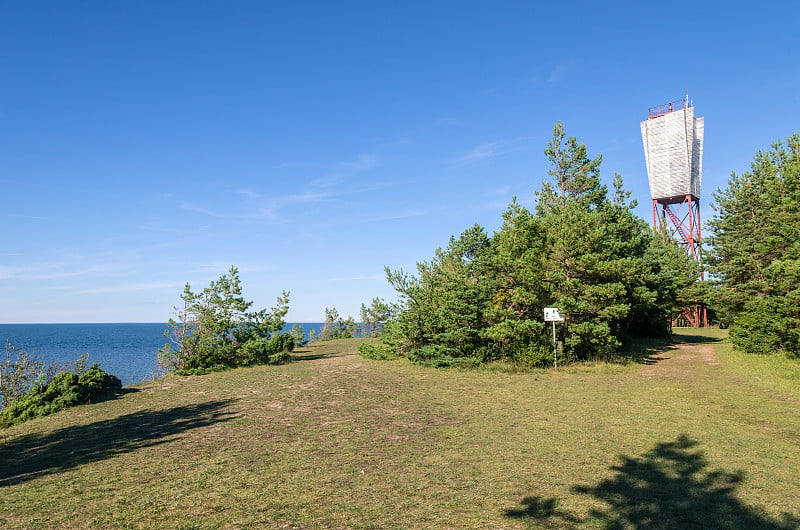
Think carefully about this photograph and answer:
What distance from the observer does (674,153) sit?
53031 millimetres

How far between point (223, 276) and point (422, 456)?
17922mm

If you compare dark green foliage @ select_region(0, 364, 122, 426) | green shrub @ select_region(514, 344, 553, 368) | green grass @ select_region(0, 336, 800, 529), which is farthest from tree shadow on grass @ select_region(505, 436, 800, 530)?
dark green foliage @ select_region(0, 364, 122, 426)

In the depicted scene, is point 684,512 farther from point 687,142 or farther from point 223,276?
point 687,142

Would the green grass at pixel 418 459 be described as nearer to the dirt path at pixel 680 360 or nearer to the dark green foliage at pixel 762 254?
the dirt path at pixel 680 360

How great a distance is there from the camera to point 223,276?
901 inches

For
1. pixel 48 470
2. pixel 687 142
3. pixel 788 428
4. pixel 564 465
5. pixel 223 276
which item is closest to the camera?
pixel 564 465

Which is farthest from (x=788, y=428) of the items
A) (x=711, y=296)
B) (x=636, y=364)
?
(x=711, y=296)

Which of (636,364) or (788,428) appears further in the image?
(636,364)

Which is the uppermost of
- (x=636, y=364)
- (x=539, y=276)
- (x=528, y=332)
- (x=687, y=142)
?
(x=687, y=142)

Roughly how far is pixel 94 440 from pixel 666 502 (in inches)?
420

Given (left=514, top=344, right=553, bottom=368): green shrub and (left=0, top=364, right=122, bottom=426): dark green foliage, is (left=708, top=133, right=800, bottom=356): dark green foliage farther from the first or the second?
(left=0, top=364, right=122, bottom=426): dark green foliage

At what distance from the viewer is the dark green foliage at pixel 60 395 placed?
1295 cm

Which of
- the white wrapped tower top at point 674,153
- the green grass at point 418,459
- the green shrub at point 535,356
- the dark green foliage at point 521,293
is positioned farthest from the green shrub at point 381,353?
the white wrapped tower top at point 674,153

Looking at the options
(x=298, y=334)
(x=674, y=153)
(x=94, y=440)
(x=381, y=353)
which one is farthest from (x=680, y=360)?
(x=674, y=153)
